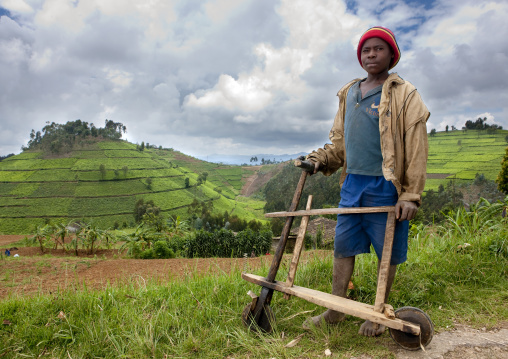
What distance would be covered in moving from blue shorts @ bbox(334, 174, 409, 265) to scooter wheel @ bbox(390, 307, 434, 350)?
363 mm

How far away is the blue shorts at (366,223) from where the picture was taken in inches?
95.0

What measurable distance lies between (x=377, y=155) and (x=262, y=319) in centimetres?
154

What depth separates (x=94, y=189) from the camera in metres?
68.6

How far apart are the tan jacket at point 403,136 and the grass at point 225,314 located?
1.18 meters


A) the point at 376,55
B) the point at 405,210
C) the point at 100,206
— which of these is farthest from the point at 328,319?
the point at 100,206

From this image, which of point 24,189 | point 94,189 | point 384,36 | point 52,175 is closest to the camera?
point 384,36

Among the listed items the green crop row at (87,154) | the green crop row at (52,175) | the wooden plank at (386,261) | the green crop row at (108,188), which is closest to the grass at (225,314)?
the wooden plank at (386,261)

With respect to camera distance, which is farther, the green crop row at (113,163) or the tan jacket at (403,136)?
the green crop row at (113,163)

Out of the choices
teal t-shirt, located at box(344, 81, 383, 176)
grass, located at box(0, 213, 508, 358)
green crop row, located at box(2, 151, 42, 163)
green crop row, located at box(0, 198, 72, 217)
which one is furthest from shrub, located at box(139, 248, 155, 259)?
green crop row, located at box(2, 151, 42, 163)

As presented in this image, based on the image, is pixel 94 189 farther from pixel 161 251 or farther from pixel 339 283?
pixel 339 283

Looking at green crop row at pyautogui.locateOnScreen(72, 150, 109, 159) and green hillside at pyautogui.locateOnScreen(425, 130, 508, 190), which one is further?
green crop row at pyautogui.locateOnScreen(72, 150, 109, 159)

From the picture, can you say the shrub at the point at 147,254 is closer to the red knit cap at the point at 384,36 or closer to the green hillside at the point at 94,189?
the red knit cap at the point at 384,36

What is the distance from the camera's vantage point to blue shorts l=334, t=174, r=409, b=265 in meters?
2.41

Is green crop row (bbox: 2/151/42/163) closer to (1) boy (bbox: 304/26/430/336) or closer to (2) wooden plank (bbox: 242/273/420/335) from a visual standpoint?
(2) wooden plank (bbox: 242/273/420/335)
